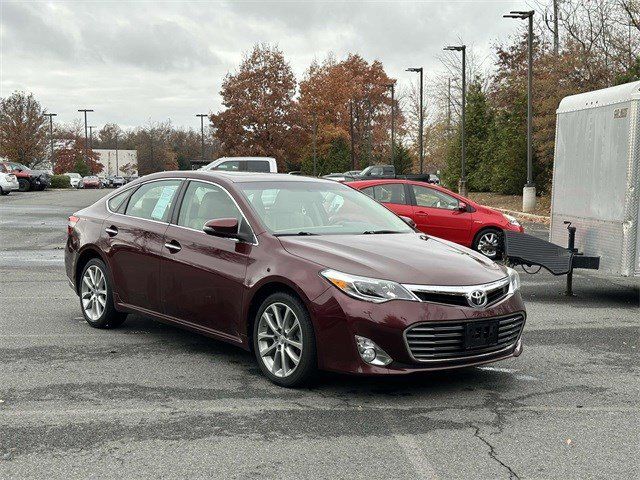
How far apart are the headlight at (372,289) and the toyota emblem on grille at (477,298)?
0.42 meters

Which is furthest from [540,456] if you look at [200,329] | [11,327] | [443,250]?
[11,327]

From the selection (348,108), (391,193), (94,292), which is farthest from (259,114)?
(94,292)

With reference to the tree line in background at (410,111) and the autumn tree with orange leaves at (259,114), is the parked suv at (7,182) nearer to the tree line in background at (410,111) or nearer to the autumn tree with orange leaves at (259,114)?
the tree line in background at (410,111)

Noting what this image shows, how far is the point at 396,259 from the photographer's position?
5617 mm

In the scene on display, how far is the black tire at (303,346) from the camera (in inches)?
214

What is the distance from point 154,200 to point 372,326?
2891mm

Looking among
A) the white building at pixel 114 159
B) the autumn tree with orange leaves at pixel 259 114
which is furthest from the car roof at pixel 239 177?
the white building at pixel 114 159

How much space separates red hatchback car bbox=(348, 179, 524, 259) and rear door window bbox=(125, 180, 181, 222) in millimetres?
7779

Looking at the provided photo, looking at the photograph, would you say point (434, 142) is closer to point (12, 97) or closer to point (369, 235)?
point (12, 97)

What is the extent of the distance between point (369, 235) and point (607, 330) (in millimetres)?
3239

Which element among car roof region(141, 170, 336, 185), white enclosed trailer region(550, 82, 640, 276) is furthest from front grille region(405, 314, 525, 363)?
white enclosed trailer region(550, 82, 640, 276)

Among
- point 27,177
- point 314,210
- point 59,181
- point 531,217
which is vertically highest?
point 27,177

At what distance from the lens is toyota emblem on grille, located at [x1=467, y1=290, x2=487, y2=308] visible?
5.43m

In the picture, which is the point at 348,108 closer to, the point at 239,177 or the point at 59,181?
the point at 59,181
